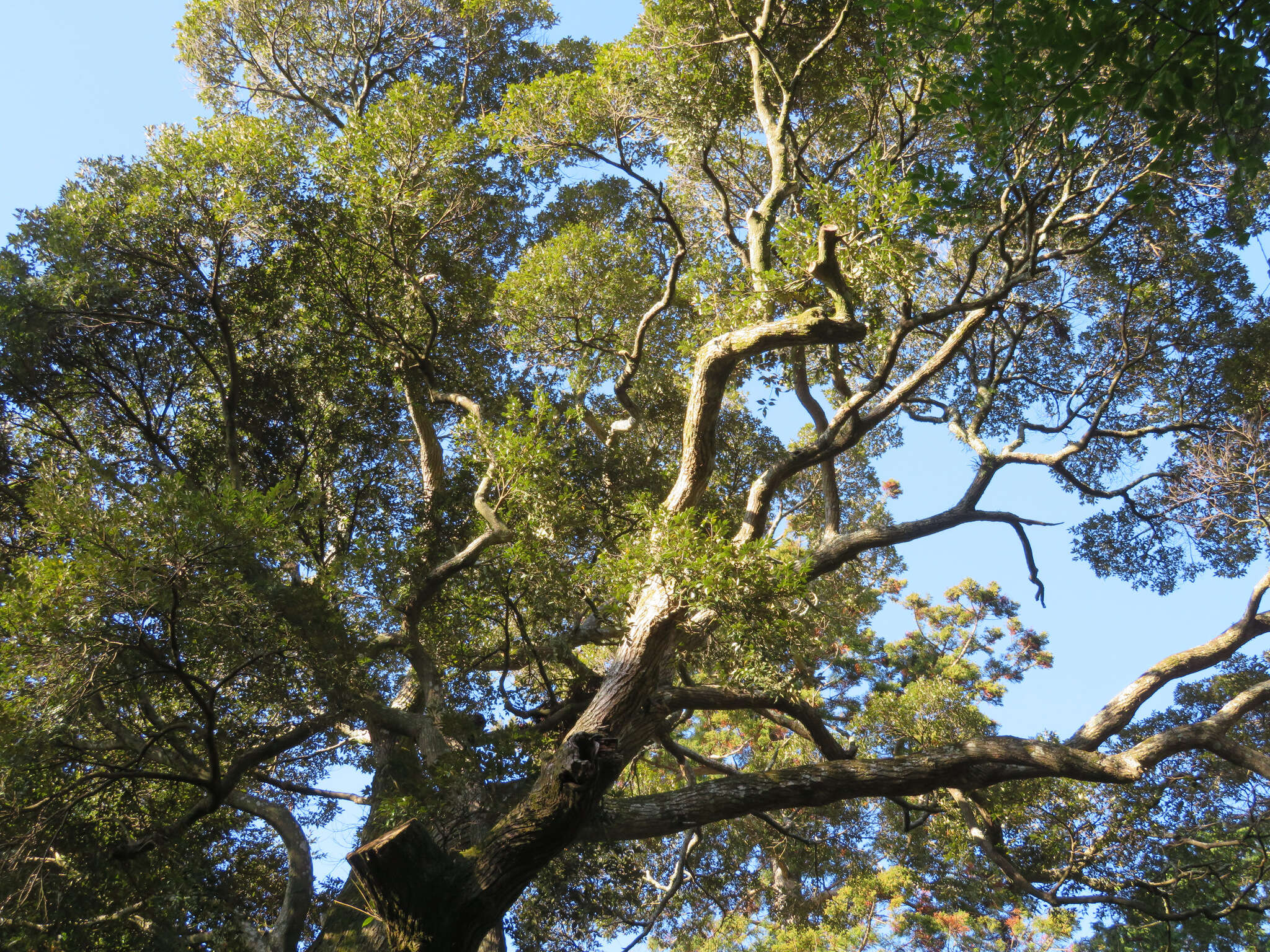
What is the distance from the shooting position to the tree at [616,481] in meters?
6.62

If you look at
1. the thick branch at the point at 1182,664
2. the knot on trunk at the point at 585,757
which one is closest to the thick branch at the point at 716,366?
the knot on trunk at the point at 585,757

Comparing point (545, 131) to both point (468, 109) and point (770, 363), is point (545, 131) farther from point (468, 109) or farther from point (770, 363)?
point (468, 109)

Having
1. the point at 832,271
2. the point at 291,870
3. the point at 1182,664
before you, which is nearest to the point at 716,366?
the point at 832,271

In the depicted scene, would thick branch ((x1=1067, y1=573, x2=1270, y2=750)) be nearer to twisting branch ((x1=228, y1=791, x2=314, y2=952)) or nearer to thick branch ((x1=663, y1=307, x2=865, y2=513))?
thick branch ((x1=663, y1=307, x2=865, y2=513))

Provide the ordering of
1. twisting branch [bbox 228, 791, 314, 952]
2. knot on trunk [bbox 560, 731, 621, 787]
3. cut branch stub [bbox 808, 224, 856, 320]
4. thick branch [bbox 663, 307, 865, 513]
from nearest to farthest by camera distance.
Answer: knot on trunk [bbox 560, 731, 621, 787], cut branch stub [bbox 808, 224, 856, 320], thick branch [bbox 663, 307, 865, 513], twisting branch [bbox 228, 791, 314, 952]

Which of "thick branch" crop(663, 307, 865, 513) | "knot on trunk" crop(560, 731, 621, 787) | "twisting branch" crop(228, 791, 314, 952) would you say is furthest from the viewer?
"twisting branch" crop(228, 791, 314, 952)

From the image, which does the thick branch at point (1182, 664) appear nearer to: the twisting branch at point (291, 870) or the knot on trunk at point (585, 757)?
the knot on trunk at point (585, 757)

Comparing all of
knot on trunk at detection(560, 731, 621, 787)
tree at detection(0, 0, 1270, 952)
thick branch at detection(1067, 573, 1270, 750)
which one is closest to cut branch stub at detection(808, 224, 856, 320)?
tree at detection(0, 0, 1270, 952)

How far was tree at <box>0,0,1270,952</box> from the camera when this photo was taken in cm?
662

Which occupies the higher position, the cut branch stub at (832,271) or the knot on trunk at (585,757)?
the cut branch stub at (832,271)

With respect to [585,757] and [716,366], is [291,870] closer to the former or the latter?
[585,757]

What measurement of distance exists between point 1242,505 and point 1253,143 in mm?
7128

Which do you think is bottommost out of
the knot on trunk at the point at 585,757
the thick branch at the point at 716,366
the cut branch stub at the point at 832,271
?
the knot on trunk at the point at 585,757

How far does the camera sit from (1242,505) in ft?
32.8
